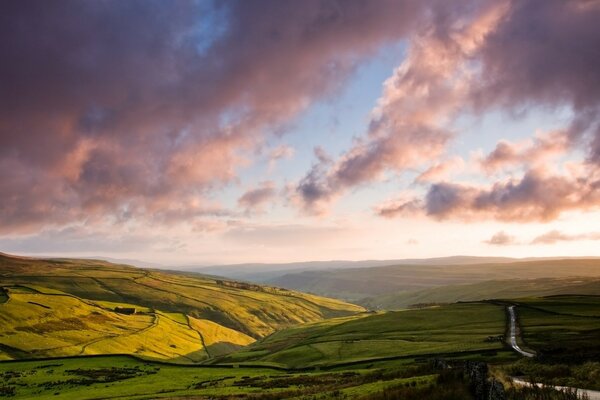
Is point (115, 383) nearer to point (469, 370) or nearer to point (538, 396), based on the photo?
point (469, 370)

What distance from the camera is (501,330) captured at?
92.1 m

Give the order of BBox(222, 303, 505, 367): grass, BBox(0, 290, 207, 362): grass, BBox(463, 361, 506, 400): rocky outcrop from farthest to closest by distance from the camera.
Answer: BBox(0, 290, 207, 362): grass
BBox(222, 303, 505, 367): grass
BBox(463, 361, 506, 400): rocky outcrop

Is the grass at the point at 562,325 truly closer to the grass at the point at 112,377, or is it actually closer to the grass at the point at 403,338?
the grass at the point at 403,338

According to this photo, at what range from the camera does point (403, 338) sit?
9731 cm

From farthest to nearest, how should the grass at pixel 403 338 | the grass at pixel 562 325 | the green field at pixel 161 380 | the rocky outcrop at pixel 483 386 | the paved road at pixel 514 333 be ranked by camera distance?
the grass at pixel 403 338, the paved road at pixel 514 333, the grass at pixel 562 325, the green field at pixel 161 380, the rocky outcrop at pixel 483 386

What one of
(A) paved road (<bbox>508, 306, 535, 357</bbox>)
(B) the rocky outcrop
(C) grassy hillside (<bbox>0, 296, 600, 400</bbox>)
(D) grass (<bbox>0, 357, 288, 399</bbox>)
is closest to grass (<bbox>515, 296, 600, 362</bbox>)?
(C) grassy hillside (<bbox>0, 296, 600, 400</bbox>)

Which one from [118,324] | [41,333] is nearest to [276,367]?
[41,333]

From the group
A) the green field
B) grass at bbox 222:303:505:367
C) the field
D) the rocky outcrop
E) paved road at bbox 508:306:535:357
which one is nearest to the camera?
the rocky outcrop

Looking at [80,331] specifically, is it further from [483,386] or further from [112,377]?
[483,386]

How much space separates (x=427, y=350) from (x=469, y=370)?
52.8 meters

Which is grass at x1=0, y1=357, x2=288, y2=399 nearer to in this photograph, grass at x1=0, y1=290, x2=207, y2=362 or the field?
the field

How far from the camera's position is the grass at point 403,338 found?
261 feet

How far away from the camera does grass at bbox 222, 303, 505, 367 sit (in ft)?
261

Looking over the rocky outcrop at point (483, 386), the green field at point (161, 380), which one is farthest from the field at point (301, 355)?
the rocky outcrop at point (483, 386)
